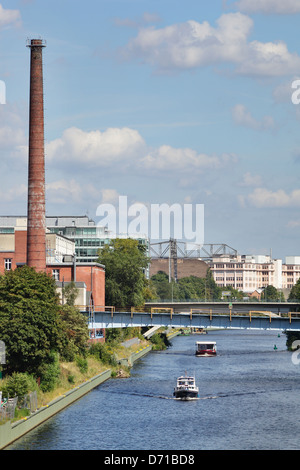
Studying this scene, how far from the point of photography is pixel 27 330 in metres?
72.1

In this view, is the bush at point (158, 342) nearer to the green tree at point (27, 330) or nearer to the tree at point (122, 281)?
the tree at point (122, 281)

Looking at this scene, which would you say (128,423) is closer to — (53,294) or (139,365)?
(53,294)

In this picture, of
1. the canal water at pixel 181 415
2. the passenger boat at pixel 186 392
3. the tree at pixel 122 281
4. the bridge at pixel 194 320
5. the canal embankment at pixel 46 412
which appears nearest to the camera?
the canal embankment at pixel 46 412

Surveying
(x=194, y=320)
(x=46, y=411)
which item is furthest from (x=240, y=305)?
(x=46, y=411)

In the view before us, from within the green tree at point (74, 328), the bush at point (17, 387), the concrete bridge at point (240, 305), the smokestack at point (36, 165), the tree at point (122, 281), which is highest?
the smokestack at point (36, 165)

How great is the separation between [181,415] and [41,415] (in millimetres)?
12746

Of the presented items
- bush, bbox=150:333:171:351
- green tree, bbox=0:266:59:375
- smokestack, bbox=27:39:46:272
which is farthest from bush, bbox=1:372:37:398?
bush, bbox=150:333:171:351

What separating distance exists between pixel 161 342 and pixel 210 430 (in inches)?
3534

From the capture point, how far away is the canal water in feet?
199

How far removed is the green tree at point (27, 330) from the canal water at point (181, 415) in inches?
208

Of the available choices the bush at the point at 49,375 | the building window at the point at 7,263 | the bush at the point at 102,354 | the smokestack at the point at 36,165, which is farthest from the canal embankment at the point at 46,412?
the building window at the point at 7,263

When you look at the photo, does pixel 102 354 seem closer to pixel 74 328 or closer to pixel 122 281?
pixel 74 328

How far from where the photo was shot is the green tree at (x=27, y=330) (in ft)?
236
